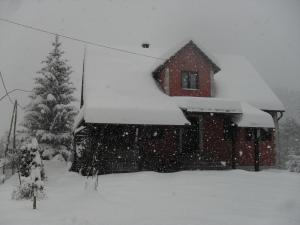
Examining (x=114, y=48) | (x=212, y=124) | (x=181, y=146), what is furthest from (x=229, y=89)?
(x=114, y=48)

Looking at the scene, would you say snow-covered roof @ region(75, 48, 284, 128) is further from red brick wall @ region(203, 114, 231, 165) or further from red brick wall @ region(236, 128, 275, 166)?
red brick wall @ region(236, 128, 275, 166)

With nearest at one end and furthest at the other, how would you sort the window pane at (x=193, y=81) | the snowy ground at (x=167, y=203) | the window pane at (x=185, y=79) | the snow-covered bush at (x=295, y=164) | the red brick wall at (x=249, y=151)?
the snowy ground at (x=167, y=203), the snow-covered bush at (x=295, y=164), the window pane at (x=185, y=79), the window pane at (x=193, y=81), the red brick wall at (x=249, y=151)

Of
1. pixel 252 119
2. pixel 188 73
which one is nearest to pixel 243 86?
pixel 188 73

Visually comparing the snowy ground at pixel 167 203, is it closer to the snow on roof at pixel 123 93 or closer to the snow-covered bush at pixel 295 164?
the snow on roof at pixel 123 93

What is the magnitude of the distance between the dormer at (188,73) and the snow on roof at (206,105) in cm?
164

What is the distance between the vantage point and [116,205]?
9.21 meters

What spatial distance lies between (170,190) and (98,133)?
23.7 ft

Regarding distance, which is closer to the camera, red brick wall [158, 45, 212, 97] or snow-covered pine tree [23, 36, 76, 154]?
red brick wall [158, 45, 212, 97]

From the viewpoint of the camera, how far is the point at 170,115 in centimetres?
1738

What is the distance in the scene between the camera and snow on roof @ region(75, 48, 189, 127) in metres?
16.4

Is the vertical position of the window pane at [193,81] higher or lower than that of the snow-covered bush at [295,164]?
higher

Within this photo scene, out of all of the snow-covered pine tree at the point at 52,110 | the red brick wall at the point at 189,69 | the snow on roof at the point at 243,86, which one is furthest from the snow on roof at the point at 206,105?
the snow-covered pine tree at the point at 52,110

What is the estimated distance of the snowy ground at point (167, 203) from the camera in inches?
305

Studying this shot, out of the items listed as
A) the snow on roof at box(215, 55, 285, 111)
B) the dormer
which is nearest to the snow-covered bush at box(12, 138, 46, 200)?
the dormer
